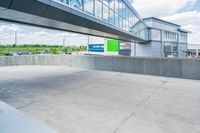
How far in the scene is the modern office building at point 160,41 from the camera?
34.2 metres

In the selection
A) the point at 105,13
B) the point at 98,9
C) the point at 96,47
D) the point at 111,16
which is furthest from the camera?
the point at 96,47

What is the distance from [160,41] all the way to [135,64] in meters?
26.7

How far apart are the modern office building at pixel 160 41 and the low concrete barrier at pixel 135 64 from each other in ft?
70.7

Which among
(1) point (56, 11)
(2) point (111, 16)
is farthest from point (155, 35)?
(1) point (56, 11)

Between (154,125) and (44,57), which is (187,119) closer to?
(154,125)

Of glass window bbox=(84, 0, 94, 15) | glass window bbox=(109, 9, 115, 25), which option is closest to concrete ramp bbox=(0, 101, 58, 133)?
glass window bbox=(84, 0, 94, 15)

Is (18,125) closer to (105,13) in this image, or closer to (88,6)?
(88,6)

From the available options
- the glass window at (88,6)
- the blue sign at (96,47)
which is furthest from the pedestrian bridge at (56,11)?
the blue sign at (96,47)

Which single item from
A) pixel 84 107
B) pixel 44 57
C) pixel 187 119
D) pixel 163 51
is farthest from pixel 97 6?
pixel 163 51

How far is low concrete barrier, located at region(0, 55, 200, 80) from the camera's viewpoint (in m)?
10.3

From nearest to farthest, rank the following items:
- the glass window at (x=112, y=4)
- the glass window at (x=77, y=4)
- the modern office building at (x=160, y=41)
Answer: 1. the glass window at (x=77, y=4)
2. the glass window at (x=112, y=4)
3. the modern office building at (x=160, y=41)

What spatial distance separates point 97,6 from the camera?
11.3 m

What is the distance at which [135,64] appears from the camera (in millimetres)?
12570

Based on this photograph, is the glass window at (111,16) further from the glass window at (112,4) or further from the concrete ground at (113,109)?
the concrete ground at (113,109)
